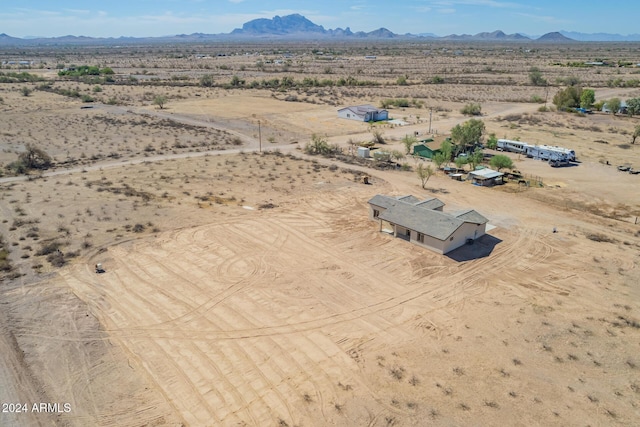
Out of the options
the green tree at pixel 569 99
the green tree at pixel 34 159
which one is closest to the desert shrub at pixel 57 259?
the green tree at pixel 34 159

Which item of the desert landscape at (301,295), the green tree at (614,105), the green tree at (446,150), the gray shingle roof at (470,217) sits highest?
the green tree at (614,105)

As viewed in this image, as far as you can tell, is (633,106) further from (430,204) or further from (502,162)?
(430,204)

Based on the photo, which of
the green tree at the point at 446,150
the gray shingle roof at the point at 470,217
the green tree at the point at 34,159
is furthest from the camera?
the green tree at the point at 446,150

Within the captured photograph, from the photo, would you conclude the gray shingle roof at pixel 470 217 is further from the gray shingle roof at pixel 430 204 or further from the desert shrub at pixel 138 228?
the desert shrub at pixel 138 228

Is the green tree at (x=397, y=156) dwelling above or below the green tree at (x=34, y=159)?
below

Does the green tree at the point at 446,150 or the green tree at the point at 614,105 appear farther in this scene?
the green tree at the point at 614,105

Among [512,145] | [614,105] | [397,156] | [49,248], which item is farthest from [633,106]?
[49,248]

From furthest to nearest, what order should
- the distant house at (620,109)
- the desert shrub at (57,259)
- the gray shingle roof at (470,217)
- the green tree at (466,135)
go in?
the distant house at (620,109)
the green tree at (466,135)
the gray shingle roof at (470,217)
the desert shrub at (57,259)

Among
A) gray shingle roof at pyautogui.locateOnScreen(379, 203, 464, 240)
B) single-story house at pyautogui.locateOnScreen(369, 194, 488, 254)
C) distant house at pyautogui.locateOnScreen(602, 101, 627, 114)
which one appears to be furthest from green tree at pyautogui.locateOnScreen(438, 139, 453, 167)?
distant house at pyautogui.locateOnScreen(602, 101, 627, 114)
